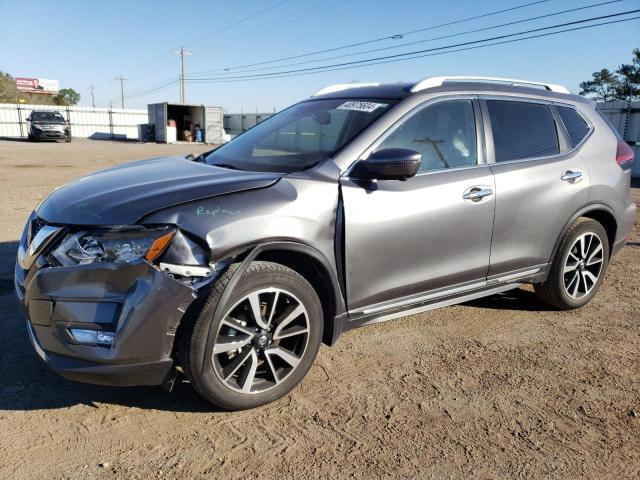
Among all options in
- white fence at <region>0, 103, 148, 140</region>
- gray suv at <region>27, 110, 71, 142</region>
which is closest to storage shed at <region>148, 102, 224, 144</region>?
gray suv at <region>27, 110, 71, 142</region>

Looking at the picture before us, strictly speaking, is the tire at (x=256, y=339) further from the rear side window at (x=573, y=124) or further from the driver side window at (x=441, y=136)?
the rear side window at (x=573, y=124)

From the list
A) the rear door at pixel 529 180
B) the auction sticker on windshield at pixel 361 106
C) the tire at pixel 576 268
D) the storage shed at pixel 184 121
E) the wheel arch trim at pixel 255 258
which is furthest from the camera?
the storage shed at pixel 184 121

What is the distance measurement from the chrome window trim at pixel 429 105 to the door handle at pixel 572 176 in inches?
31.8

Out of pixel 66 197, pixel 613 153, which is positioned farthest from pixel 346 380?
pixel 613 153

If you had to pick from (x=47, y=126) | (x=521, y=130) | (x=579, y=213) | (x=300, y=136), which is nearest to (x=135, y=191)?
(x=300, y=136)

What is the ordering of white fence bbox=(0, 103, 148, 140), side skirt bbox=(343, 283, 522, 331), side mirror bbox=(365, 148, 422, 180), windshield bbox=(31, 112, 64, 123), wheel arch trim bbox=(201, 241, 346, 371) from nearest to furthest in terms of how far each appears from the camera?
wheel arch trim bbox=(201, 241, 346, 371) < side mirror bbox=(365, 148, 422, 180) < side skirt bbox=(343, 283, 522, 331) < windshield bbox=(31, 112, 64, 123) < white fence bbox=(0, 103, 148, 140)

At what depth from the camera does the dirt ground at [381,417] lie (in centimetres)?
252

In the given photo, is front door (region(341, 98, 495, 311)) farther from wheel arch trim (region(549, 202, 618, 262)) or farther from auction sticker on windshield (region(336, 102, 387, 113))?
wheel arch trim (region(549, 202, 618, 262))

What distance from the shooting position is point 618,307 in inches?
185

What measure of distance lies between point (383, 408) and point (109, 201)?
1.85m

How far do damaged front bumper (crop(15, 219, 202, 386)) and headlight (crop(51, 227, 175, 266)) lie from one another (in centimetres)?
5

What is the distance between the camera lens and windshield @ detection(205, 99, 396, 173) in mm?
3441

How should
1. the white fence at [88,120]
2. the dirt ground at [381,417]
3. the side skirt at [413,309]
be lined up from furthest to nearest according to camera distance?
1. the white fence at [88,120]
2. the side skirt at [413,309]
3. the dirt ground at [381,417]

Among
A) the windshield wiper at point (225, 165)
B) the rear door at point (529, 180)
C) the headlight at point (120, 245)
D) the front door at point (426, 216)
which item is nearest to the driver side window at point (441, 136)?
the front door at point (426, 216)
